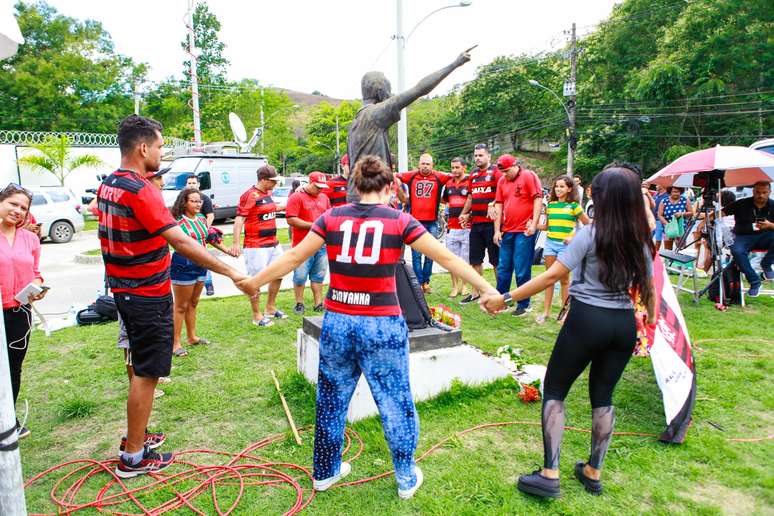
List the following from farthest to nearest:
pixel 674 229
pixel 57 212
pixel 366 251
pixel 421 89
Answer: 1. pixel 57 212
2. pixel 674 229
3. pixel 421 89
4. pixel 366 251

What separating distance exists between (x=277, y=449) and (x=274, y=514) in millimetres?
753

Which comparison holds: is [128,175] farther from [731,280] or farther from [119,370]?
[731,280]

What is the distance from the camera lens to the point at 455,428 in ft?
13.2

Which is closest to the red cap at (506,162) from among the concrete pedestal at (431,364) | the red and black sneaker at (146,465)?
the concrete pedestal at (431,364)

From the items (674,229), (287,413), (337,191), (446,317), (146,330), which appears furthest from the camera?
(674,229)

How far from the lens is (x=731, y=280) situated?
795cm

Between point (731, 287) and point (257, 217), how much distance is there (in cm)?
707

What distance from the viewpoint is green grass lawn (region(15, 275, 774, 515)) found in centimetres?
313

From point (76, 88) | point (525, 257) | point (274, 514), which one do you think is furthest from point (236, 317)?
point (76, 88)

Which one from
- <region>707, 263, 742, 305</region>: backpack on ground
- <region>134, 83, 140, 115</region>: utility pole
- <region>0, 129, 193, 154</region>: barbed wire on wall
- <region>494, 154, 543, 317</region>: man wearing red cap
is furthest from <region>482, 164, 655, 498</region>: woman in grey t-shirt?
<region>134, 83, 140, 115</region>: utility pole

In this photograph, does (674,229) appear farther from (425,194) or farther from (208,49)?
(208,49)

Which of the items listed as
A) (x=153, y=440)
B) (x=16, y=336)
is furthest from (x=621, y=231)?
(x=16, y=336)

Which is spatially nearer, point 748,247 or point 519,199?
point 519,199

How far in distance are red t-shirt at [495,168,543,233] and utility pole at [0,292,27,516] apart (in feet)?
20.2
